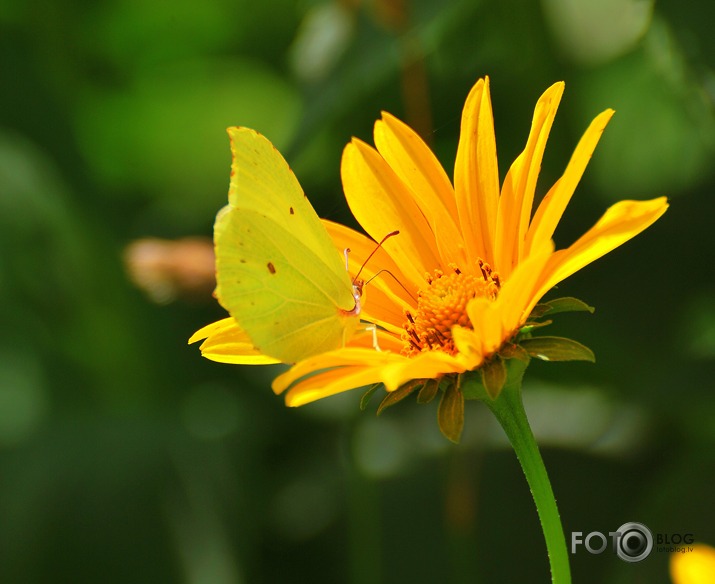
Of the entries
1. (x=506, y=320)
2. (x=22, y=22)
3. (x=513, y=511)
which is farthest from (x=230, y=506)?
(x=22, y=22)

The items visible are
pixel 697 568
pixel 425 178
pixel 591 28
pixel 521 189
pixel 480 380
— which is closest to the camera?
pixel 697 568

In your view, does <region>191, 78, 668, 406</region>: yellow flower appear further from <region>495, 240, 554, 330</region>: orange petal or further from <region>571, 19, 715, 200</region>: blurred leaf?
<region>571, 19, 715, 200</region>: blurred leaf

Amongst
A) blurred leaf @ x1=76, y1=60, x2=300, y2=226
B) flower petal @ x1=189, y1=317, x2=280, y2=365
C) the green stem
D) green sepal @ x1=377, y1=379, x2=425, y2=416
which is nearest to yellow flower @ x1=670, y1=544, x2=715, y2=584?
the green stem

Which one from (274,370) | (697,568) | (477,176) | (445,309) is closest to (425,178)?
(477,176)

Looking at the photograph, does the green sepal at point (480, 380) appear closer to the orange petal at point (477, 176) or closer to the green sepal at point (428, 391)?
the green sepal at point (428, 391)

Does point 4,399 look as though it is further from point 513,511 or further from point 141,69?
point 513,511

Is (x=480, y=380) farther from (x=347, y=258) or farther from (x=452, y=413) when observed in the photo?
(x=347, y=258)
